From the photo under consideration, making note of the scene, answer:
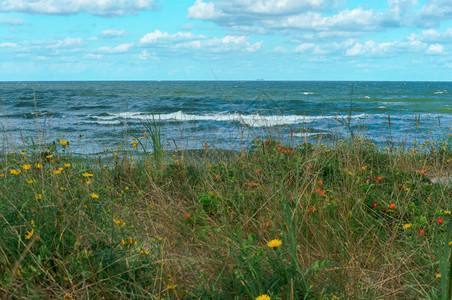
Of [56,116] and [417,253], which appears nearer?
[417,253]

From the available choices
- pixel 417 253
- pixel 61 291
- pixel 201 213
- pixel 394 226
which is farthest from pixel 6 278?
pixel 394 226

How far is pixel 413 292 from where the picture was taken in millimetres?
1899

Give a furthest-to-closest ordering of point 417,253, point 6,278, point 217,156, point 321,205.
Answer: point 217,156 < point 321,205 < point 417,253 < point 6,278

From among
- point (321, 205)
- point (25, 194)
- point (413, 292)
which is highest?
point (25, 194)

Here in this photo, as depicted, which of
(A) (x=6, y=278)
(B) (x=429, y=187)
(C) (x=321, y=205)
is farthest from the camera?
(B) (x=429, y=187)

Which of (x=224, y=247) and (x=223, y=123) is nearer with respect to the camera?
(x=224, y=247)

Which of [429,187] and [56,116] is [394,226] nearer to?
[429,187]

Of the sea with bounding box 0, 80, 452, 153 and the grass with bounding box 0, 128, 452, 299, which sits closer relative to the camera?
the grass with bounding box 0, 128, 452, 299

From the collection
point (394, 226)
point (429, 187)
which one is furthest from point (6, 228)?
point (429, 187)

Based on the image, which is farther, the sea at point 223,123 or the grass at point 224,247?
the sea at point 223,123

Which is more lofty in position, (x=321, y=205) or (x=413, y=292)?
(x=321, y=205)

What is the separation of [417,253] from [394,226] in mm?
627

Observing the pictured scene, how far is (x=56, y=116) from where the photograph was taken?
62.8 feet

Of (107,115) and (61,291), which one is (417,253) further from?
(107,115)
